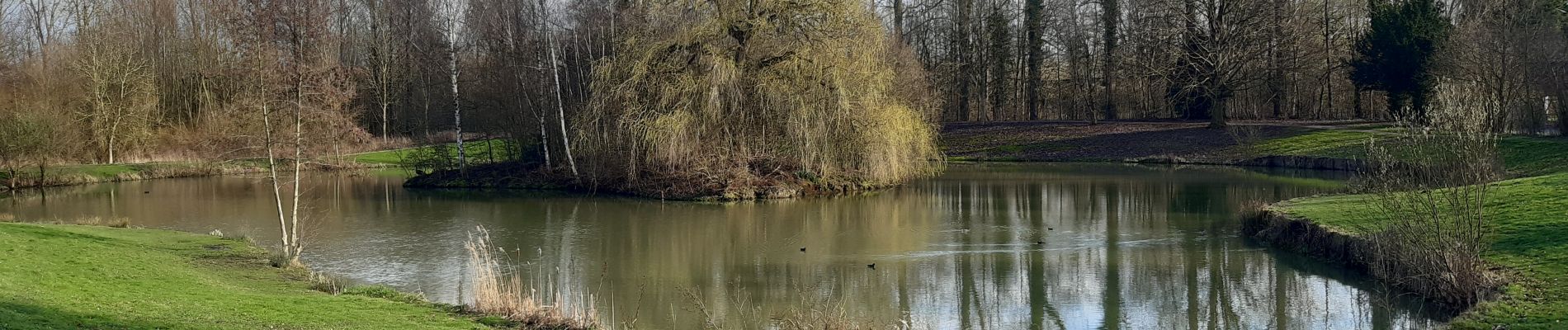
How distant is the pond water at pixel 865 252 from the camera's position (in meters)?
12.3

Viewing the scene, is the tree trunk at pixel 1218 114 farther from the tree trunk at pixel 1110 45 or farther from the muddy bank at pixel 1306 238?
the muddy bank at pixel 1306 238

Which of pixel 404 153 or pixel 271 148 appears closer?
pixel 271 148

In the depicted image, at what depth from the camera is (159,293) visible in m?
10.5

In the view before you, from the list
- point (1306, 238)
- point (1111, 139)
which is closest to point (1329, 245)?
point (1306, 238)

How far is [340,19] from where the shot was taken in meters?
51.0

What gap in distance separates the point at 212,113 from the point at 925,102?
2779cm

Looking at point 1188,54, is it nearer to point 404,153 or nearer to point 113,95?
point 404,153

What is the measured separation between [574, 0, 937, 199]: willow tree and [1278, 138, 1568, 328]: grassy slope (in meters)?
11.2

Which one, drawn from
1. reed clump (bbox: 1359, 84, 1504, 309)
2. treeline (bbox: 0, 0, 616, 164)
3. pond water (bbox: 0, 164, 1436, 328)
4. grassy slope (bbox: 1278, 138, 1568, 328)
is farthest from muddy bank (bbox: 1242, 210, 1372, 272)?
treeline (bbox: 0, 0, 616, 164)

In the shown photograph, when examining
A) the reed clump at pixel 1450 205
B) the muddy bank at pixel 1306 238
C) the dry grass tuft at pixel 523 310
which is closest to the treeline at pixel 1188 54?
the muddy bank at pixel 1306 238

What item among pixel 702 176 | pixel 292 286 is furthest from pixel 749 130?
pixel 292 286

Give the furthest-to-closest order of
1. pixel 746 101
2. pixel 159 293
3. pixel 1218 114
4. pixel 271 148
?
pixel 1218 114, pixel 746 101, pixel 271 148, pixel 159 293

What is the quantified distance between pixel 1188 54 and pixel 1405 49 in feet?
24.7

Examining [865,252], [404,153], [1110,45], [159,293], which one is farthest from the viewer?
[1110,45]
